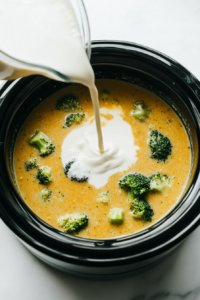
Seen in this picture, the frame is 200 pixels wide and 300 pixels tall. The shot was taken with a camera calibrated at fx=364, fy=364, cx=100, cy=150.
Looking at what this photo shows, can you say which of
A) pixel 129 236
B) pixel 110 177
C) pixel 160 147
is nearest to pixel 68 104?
pixel 110 177

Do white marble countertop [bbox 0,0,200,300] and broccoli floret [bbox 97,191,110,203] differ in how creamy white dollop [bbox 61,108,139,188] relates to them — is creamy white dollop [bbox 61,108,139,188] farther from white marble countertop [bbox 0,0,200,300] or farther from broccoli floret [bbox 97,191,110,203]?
white marble countertop [bbox 0,0,200,300]

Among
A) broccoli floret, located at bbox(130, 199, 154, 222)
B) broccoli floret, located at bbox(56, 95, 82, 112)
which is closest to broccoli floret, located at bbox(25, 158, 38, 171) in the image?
broccoli floret, located at bbox(56, 95, 82, 112)

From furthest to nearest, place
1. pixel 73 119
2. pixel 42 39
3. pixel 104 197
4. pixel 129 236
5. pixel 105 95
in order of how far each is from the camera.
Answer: pixel 105 95
pixel 73 119
pixel 104 197
pixel 129 236
pixel 42 39

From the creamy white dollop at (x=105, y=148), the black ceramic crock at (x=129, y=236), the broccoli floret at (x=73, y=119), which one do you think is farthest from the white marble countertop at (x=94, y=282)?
the broccoli floret at (x=73, y=119)

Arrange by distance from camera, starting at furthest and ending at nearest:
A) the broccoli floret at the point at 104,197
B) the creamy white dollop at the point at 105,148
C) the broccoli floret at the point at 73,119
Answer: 1. the broccoli floret at the point at 73,119
2. the creamy white dollop at the point at 105,148
3. the broccoli floret at the point at 104,197

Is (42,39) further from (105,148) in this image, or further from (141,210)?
(141,210)

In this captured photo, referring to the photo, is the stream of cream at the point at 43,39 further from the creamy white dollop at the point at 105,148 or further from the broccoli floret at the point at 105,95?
the broccoli floret at the point at 105,95
